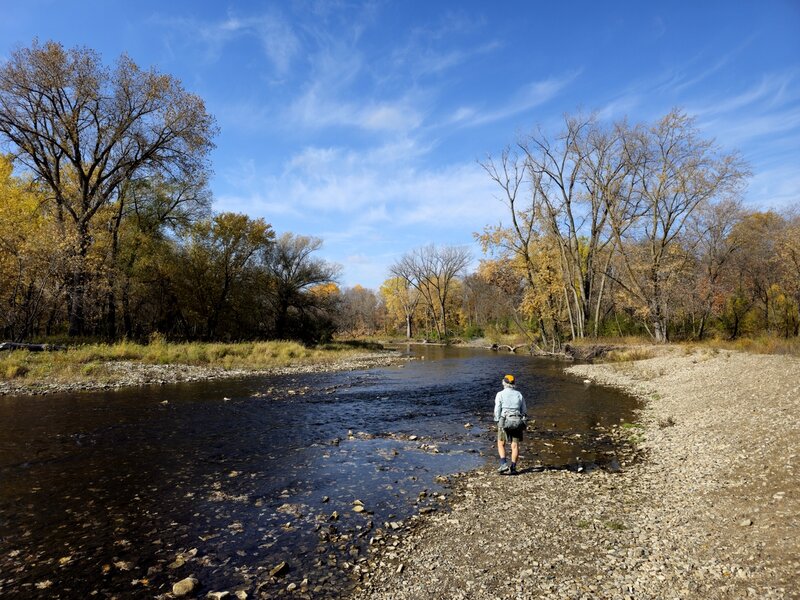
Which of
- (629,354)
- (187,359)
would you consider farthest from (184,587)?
(629,354)

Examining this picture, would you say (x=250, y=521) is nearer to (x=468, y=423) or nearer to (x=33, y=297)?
(x=468, y=423)

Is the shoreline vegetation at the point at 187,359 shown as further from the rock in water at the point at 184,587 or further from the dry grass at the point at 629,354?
the rock in water at the point at 184,587

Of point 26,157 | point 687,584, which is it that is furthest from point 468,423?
point 26,157

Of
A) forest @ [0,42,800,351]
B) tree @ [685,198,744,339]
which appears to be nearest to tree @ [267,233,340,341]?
forest @ [0,42,800,351]

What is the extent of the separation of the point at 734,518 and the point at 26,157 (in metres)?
39.9

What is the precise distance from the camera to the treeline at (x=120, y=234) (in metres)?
26.6

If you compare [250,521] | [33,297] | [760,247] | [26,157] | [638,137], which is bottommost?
[250,521]

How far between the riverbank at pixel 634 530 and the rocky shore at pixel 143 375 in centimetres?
1899

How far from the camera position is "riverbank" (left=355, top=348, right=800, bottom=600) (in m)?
5.24

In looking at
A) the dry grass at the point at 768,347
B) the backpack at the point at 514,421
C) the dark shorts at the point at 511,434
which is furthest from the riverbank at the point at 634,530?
the dry grass at the point at 768,347

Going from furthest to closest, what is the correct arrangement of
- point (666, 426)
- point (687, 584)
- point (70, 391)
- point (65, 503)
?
point (70, 391)
point (666, 426)
point (65, 503)
point (687, 584)


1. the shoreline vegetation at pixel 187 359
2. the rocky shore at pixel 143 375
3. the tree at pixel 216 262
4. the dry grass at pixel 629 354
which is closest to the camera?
the rocky shore at pixel 143 375

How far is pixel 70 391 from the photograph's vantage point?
64.1 feet

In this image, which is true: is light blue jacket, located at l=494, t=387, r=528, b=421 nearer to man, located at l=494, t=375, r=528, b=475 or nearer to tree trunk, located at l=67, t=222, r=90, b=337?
man, located at l=494, t=375, r=528, b=475
